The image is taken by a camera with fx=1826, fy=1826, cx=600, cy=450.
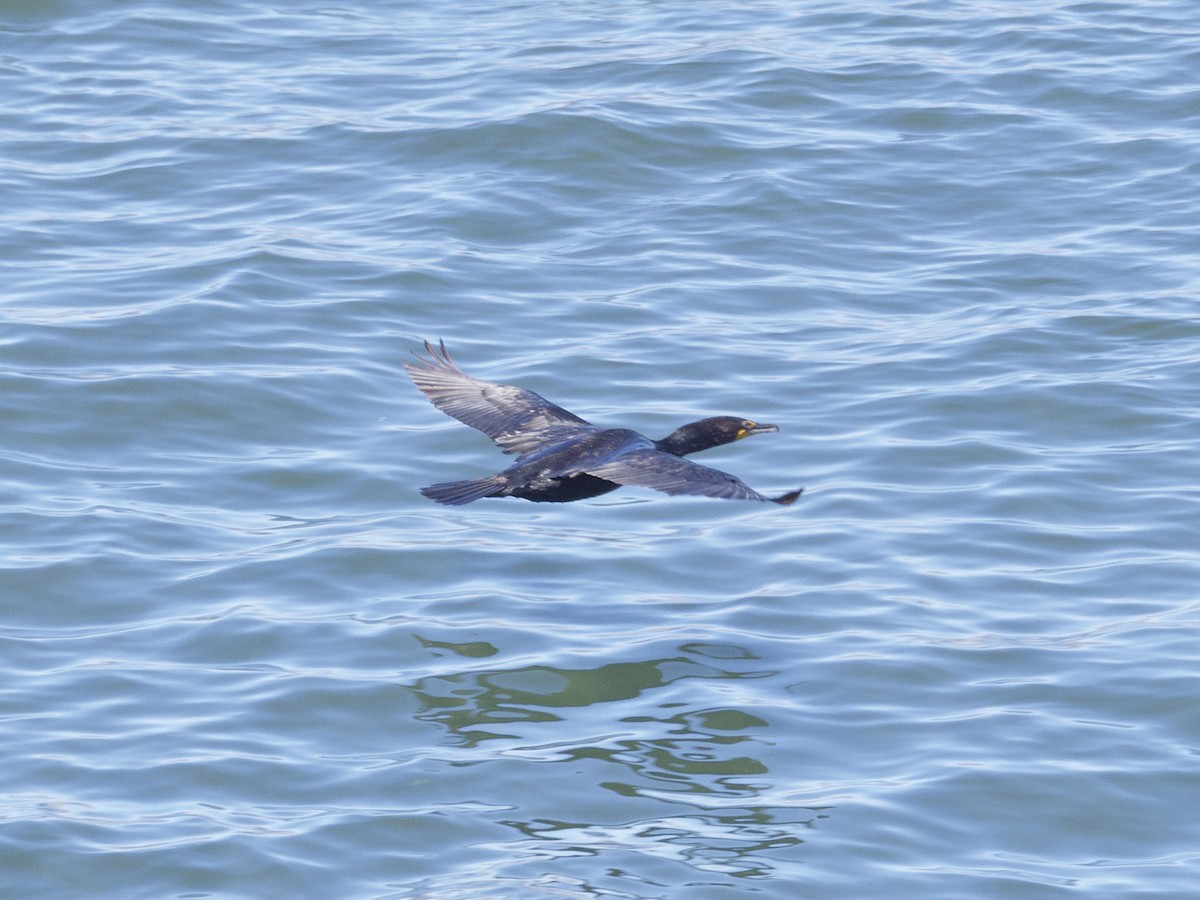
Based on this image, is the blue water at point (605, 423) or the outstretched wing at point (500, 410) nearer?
the blue water at point (605, 423)

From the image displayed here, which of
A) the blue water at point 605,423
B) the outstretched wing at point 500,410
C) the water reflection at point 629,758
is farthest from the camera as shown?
the outstretched wing at point 500,410

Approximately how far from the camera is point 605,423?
9.37m

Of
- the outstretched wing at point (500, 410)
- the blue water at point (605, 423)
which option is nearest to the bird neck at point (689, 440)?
the outstretched wing at point (500, 410)

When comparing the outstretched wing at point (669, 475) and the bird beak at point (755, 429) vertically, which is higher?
the outstretched wing at point (669, 475)

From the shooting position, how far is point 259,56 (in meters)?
14.8

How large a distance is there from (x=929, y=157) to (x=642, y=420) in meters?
4.45

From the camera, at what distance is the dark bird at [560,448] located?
691cm

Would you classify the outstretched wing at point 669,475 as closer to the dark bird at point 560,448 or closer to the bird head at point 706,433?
the dark bird at point 560,448

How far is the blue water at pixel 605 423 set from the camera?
6.04 m

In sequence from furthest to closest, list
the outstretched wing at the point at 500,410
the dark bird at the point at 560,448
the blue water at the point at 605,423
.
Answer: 1. the outstretched wing at the point at 500,410
2. the dark bird at the point at 560,448
3. the blue water at the point at 605,423

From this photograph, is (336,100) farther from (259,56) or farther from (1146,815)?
(1146,815)

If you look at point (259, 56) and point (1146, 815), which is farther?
point (259, 56)

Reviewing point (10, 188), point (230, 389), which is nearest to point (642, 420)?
point (230, 389)

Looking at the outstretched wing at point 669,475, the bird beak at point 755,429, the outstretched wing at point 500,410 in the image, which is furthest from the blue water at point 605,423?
the outstretched wing at point 669,475
